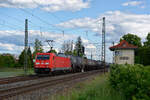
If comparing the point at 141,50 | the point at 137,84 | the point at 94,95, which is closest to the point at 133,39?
the point at 141,50

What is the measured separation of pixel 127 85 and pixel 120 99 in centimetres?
108

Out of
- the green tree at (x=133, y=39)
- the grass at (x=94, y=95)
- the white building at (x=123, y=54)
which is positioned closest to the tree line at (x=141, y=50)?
the green tree at (x=133, y=39)

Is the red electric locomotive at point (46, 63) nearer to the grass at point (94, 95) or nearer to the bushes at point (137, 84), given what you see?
the grass at point (94, 95)

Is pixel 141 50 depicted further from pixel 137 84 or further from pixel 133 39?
pixel 137 84

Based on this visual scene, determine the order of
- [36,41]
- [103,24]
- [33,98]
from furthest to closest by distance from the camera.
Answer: [36,41] → [103,24] → [33,98]

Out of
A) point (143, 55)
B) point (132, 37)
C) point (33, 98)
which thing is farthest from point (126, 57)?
point (33, 98)

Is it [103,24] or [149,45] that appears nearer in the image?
[103,24]

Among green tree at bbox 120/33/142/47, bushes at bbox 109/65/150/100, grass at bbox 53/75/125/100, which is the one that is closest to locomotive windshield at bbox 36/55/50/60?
grass at bbox 53/75/125/100

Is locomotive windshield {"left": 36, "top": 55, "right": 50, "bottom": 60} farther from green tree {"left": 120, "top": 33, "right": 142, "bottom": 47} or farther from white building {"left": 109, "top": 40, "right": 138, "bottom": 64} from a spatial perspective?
green tree {"left": 120, "top": 33, "right": 142, "bottom": 47}

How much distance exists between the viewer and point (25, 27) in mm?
29500

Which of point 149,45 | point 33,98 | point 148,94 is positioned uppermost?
point 149,45

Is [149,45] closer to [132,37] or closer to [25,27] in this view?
[132,37]

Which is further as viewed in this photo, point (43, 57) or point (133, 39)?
point (133, 39)

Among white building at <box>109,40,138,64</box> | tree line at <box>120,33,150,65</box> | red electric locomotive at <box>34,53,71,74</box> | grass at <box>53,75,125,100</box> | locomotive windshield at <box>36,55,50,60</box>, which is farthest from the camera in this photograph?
tree line at <box>120,33,150,65</box>
